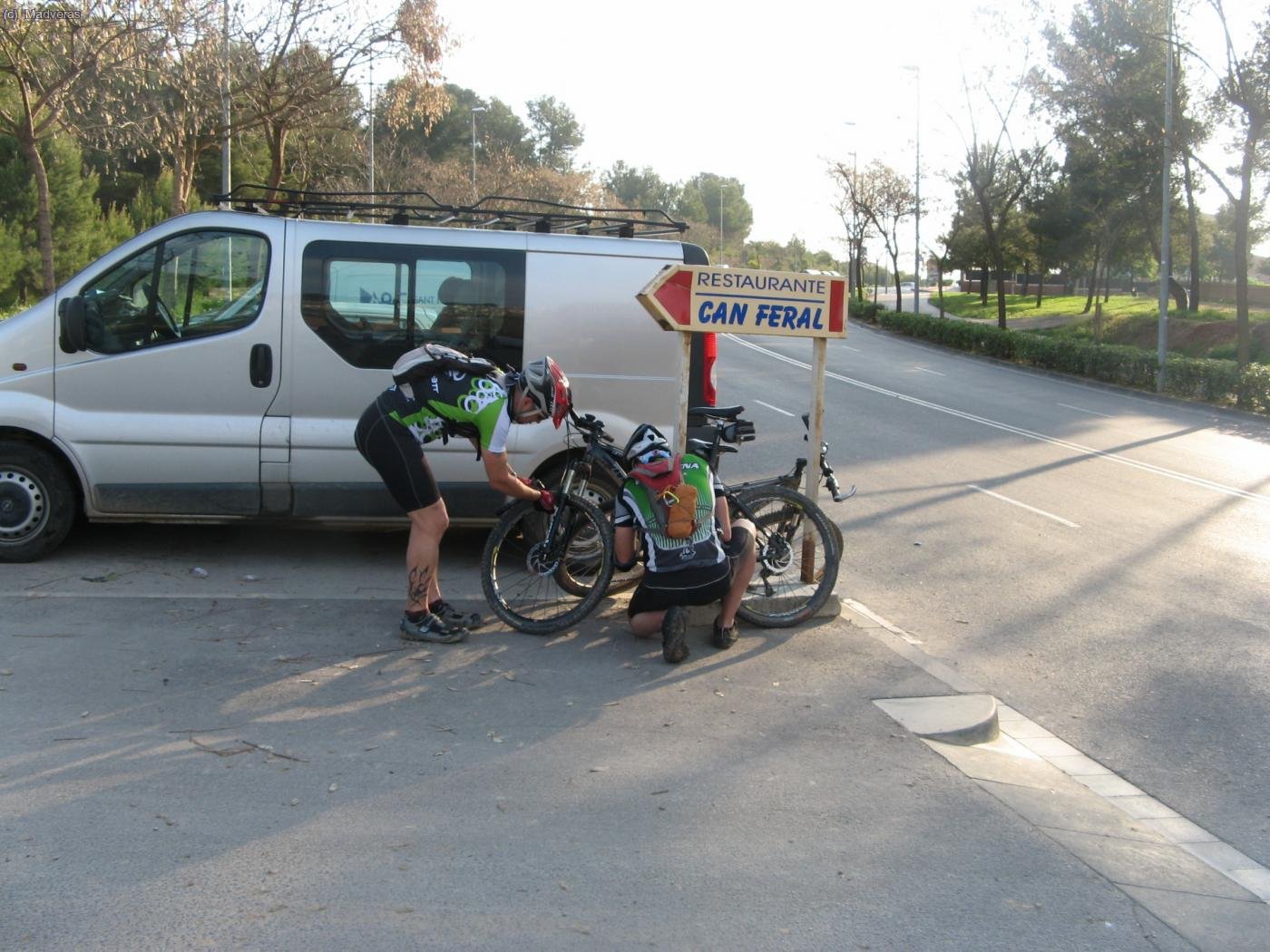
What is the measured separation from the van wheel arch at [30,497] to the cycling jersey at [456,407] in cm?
265

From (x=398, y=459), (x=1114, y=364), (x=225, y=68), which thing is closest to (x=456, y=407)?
(x=398, y=459)

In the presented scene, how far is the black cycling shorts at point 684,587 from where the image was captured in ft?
20.7

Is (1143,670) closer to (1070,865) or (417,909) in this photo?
(1070,865)

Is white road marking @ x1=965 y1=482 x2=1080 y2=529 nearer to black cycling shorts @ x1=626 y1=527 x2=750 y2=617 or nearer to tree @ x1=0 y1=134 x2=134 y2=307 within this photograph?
black cycling shorts @ x1=626 y1=527 x2=750 y2=617

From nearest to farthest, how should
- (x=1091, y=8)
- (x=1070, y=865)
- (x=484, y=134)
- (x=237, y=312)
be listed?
(x=1070, y=865)
(x=237, y=312)
(x=1091, y=8)
(x=484, y=134)

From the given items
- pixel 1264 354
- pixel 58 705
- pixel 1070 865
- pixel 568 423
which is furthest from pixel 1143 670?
pixel 1264 354

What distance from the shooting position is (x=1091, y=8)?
32.4 meters

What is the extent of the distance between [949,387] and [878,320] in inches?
913

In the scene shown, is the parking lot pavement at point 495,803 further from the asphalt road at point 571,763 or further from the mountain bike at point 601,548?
the mountain bike at point 601,548

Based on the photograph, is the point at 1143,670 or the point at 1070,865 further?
the point at 1143,670

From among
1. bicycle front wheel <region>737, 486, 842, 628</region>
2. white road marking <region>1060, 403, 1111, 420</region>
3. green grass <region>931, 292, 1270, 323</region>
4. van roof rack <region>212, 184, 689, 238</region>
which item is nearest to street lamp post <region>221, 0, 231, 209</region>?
van roof rack <region>212, 184, 689, 238</region>

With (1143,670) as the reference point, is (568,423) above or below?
above

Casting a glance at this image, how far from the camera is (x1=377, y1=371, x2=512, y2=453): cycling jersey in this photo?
6.21m

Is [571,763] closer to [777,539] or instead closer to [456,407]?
[456,407]
